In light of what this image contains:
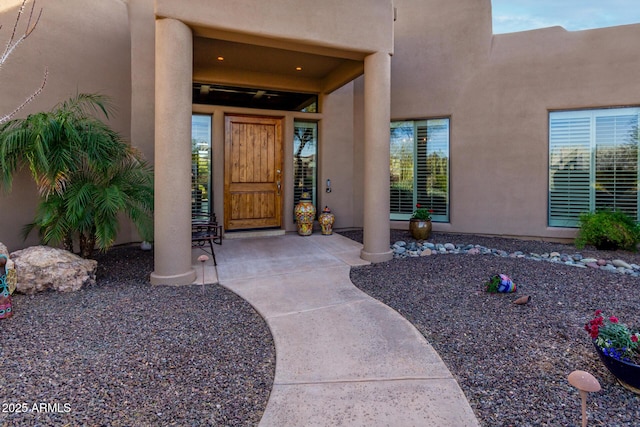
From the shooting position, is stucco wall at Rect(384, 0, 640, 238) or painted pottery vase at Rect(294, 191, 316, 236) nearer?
Answer: stucco wall at Rect(384, 0, 640, 238)

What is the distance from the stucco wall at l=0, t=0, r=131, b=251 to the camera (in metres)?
4.56

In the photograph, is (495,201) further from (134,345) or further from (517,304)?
(134,345)

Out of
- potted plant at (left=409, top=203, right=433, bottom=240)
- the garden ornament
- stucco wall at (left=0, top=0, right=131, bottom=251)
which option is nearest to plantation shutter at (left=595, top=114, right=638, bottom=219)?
potted plant at (left=409, top=203, right=433, bottom=240)

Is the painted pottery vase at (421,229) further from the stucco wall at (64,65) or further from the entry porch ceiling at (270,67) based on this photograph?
the stucco wall at (64,65)

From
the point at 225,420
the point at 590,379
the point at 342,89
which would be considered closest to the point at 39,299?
the point at 225,420

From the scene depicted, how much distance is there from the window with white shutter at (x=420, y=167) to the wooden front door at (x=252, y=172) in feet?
8.34

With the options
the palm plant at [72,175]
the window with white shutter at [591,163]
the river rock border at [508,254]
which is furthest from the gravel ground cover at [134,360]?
the window with white shutter at [591,163]

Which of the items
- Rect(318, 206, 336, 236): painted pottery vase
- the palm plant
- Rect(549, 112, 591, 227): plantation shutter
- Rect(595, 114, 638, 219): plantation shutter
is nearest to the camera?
the palm plant

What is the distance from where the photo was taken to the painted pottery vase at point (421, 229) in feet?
21.8

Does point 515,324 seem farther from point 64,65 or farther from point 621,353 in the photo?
point 64,65

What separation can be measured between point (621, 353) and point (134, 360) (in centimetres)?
307

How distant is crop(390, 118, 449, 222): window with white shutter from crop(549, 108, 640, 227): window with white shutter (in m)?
1.94

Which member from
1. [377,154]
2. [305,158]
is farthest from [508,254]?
[305,158]

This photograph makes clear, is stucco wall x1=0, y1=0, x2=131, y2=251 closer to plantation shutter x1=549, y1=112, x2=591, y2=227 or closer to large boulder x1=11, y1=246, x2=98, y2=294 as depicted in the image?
large boulder x1=11, y1=246, x2=98, y2=294
